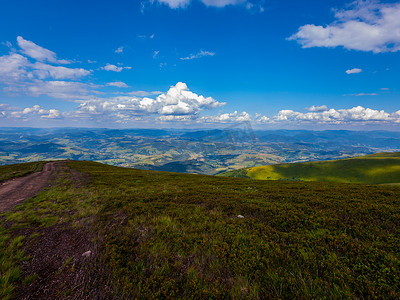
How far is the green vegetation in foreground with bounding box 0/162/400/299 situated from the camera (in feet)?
17.0

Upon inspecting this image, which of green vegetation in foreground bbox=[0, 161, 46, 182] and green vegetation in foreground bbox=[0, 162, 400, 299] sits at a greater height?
green vegetation in foreground bbox=[0, 162, 400, 299]

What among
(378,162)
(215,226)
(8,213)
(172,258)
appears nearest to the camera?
(172,258)

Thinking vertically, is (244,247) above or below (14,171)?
above

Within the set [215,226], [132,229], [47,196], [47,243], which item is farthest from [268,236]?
[47,196]

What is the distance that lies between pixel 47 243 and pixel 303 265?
12.6 meters

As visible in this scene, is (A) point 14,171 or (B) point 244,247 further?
(A) point 14,171

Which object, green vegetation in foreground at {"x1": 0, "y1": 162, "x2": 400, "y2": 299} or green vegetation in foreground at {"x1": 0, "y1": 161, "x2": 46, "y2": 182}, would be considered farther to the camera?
green vegetation in foreground at {"x1": 0, "y1": 161, "x2": 46, "y2": 182}

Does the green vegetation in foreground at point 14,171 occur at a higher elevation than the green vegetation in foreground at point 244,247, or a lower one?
lower

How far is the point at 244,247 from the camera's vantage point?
7344 mm

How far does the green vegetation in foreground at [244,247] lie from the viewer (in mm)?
5172

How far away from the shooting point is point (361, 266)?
19.0ft

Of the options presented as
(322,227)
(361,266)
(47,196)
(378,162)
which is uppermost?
(361,266)

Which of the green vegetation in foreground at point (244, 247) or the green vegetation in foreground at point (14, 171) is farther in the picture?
the green vegetation in foreground at point (14, 171)

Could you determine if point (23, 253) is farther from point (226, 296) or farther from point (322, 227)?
point (322, 227)
